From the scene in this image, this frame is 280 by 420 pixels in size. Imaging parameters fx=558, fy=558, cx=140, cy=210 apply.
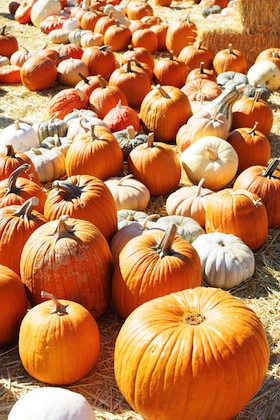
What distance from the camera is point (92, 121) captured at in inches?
235

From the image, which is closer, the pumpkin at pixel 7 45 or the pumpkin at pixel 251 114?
the pumpkin at pixel 251 114

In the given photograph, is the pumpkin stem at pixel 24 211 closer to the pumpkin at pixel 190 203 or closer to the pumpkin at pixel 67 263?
the pumpkin at pixel 67 263

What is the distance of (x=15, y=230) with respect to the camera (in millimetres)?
3855

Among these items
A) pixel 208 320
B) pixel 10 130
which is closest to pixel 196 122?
pixel 10 130

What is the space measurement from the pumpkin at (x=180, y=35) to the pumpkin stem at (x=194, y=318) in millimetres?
7130

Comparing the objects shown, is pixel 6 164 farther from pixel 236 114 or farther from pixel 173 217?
pixel 236 114

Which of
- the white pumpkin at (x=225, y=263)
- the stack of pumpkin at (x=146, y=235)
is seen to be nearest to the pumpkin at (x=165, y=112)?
the stack of pumpkin at (x=146, y=235)

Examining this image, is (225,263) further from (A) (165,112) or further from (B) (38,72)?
(B) (38,72)

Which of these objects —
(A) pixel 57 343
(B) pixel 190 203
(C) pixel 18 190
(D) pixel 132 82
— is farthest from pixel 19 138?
(A) pixel 57 343

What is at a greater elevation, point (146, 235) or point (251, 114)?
point (146, 235)

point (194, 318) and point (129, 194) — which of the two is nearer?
point (194, 318)

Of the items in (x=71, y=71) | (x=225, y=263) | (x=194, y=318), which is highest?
(x=194, y=318)

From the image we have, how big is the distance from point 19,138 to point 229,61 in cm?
371

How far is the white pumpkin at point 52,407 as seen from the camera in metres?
2.63
